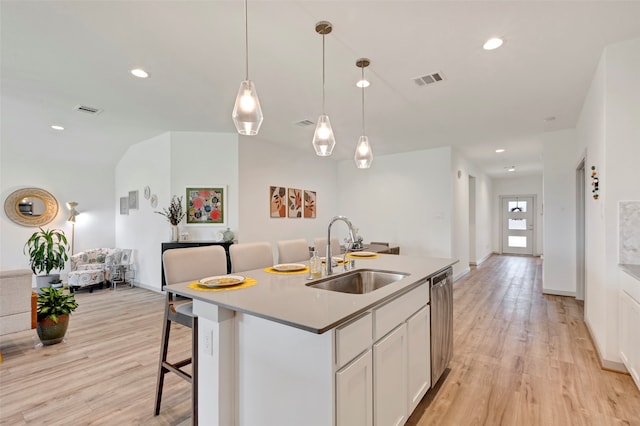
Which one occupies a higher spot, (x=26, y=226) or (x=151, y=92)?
(x=151, y=92)

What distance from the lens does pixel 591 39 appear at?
7.99 feet

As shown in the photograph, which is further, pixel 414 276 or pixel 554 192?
pixel 554 192

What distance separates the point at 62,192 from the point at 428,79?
23.5ft

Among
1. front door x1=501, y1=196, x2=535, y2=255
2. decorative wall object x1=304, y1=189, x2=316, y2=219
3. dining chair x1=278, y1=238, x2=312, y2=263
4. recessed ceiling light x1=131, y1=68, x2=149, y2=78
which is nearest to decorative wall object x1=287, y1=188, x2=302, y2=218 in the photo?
decorative wall object x1=304, y1=189, x2=316, y2=219

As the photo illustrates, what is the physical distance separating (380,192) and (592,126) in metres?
3.94

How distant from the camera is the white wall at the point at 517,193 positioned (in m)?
9.86

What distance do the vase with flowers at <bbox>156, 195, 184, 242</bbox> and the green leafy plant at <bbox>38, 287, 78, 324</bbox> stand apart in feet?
5.73

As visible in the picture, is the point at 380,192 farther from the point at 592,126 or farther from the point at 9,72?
the point at 9,72

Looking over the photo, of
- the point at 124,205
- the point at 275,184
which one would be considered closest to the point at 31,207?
the point at 124,205

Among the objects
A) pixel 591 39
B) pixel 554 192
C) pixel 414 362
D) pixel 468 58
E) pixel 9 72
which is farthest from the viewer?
pixel 554 192

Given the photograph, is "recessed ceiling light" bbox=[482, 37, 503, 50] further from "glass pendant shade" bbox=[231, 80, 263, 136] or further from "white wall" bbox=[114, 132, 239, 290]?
"white wall" bbox=[114, 132, 239, 290]

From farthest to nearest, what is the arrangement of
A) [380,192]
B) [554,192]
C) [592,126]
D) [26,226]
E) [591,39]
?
[380,192] → [26,226] → [554,192] → [592,126] → [591,39]

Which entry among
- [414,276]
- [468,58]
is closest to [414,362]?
[414,276]

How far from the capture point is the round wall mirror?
563 centimetres
